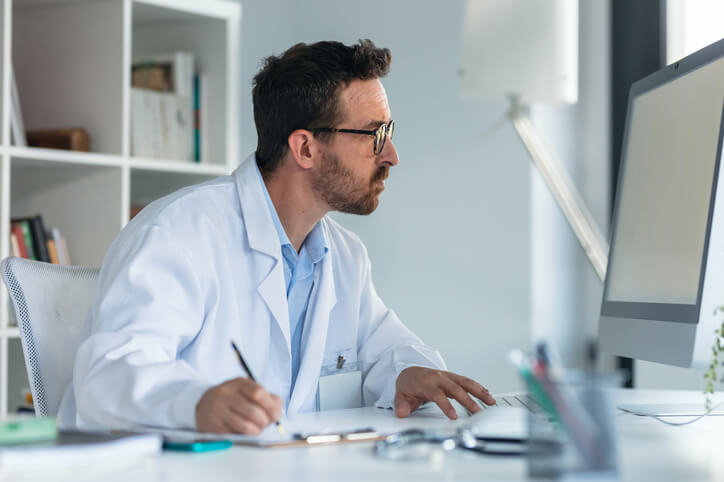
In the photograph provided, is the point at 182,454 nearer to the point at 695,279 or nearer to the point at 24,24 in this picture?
the point at 695,279

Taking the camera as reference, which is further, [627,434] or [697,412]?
[697,412]

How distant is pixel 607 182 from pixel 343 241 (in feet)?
5.84

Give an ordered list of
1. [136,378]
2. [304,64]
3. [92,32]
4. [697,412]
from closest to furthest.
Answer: [136,378] < [697,412] < [304,64] < [92,32]

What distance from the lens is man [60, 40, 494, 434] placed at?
3.79 ft

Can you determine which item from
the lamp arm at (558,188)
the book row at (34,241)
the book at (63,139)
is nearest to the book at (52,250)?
the book row at (34,241)

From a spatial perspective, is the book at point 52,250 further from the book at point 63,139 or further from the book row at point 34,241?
the book at point 63,139

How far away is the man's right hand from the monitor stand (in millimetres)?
660

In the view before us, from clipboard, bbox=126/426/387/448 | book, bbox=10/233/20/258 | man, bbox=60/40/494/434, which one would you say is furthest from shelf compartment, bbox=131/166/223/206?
clipboard, bbox=126/426/387/448

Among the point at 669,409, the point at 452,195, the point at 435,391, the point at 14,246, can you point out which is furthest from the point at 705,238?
the point at 452,195

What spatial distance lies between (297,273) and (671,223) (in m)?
0.66

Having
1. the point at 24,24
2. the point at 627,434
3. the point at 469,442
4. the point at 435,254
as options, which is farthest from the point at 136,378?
the point at 435,254

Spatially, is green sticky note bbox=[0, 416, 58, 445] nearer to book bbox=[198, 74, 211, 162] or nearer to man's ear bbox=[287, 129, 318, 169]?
man's ear bbox=[287, 129, 318, 169]

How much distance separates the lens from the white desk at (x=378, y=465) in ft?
2.77

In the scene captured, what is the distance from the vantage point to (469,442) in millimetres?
985
